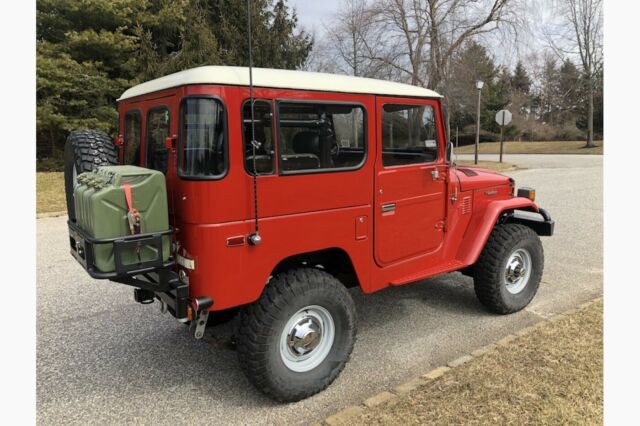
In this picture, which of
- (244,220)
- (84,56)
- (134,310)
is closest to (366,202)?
(244,220)

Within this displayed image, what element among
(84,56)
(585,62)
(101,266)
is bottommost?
(101,266)

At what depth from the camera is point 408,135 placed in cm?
380

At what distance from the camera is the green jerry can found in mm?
2625

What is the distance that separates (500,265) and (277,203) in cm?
241

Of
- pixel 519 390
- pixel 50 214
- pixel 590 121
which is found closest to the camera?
pixel 519 390

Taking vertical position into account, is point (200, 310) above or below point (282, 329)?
above

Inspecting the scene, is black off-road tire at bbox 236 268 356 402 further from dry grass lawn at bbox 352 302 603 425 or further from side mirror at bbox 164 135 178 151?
side mirror at bbox 164 135 178 151

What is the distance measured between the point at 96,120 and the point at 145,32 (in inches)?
151

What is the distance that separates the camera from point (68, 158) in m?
3.62

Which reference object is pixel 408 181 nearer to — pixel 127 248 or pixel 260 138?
pixel 260 138

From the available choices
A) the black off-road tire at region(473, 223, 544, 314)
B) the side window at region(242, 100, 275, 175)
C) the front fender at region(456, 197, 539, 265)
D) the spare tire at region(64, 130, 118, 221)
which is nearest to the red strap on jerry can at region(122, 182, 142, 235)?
the side window at region(242, 100, 275, 175)

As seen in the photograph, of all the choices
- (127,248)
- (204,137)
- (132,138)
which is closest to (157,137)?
(132,138)

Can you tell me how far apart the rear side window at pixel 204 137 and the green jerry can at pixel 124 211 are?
23 cm

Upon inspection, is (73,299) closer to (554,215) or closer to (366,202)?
(366,202)
